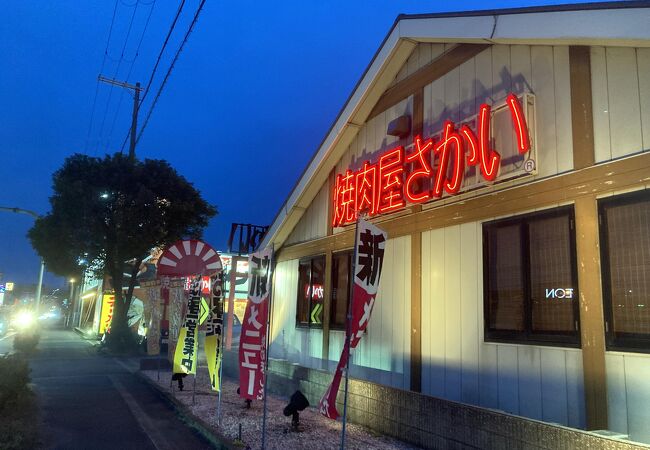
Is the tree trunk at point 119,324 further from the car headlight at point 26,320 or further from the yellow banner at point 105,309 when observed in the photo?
the car headlight at point 26,320

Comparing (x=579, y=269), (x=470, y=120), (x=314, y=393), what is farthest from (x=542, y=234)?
(x=314, y=393)

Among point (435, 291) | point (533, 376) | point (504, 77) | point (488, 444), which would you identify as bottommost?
point (488, 444)

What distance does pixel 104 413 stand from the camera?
940cm

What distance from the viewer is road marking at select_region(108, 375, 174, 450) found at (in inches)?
292

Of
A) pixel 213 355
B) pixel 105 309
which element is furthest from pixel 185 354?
pixel 105 309

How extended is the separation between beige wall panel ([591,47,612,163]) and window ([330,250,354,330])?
545 cm

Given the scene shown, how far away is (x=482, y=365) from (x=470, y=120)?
356 cm

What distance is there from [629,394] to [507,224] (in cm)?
247

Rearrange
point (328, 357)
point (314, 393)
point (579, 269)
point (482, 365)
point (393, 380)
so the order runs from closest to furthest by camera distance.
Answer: point (579, 269) < point (482, 365) < point (393, 380) < point (314, 393) < point (328, 357)

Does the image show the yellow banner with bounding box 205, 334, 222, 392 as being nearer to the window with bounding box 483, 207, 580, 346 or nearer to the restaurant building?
the restaurant building

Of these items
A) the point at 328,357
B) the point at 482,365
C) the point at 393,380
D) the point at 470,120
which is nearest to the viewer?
the point at 482,365

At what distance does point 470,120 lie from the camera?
23.9 feet

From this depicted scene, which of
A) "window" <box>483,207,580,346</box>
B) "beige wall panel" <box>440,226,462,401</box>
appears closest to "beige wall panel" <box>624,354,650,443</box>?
"window" <box>483,207,580,346</box>

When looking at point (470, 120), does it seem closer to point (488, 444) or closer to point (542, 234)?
point (542, 234)
